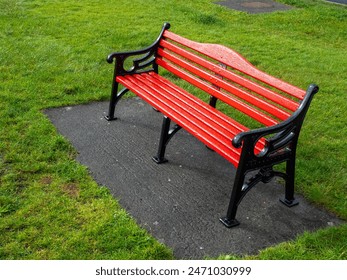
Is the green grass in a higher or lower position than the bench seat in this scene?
lower

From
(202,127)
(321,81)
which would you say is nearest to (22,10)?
(321,81)

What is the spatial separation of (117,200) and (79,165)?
26.4 inches

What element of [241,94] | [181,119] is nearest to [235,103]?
[241,94]

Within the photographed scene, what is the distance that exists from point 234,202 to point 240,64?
129cm

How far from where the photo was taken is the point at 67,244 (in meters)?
3.42

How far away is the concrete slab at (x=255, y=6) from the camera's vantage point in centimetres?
1077

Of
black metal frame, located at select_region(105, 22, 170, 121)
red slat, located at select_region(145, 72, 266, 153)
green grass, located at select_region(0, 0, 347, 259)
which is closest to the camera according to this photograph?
green grass, located at select_region(0, 0, 347, 259)

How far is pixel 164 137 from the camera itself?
444 cm

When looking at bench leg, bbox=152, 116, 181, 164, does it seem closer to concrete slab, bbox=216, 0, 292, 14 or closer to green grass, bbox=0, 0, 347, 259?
green grass, bbox=0, 0, 347, 259

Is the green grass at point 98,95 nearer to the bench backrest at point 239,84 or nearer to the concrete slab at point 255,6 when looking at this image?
the concrete slab at point 255,6

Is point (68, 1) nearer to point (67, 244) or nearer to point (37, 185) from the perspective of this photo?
point (37, 185)

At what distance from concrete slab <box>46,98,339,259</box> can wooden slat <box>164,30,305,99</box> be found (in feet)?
3.16

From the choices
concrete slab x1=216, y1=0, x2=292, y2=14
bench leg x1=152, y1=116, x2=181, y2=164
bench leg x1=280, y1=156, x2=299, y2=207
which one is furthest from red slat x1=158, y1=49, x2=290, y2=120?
concrete slab x1=216, y1=0, x2=292, y2=14

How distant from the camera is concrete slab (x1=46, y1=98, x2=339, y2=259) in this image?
3.62 metres
